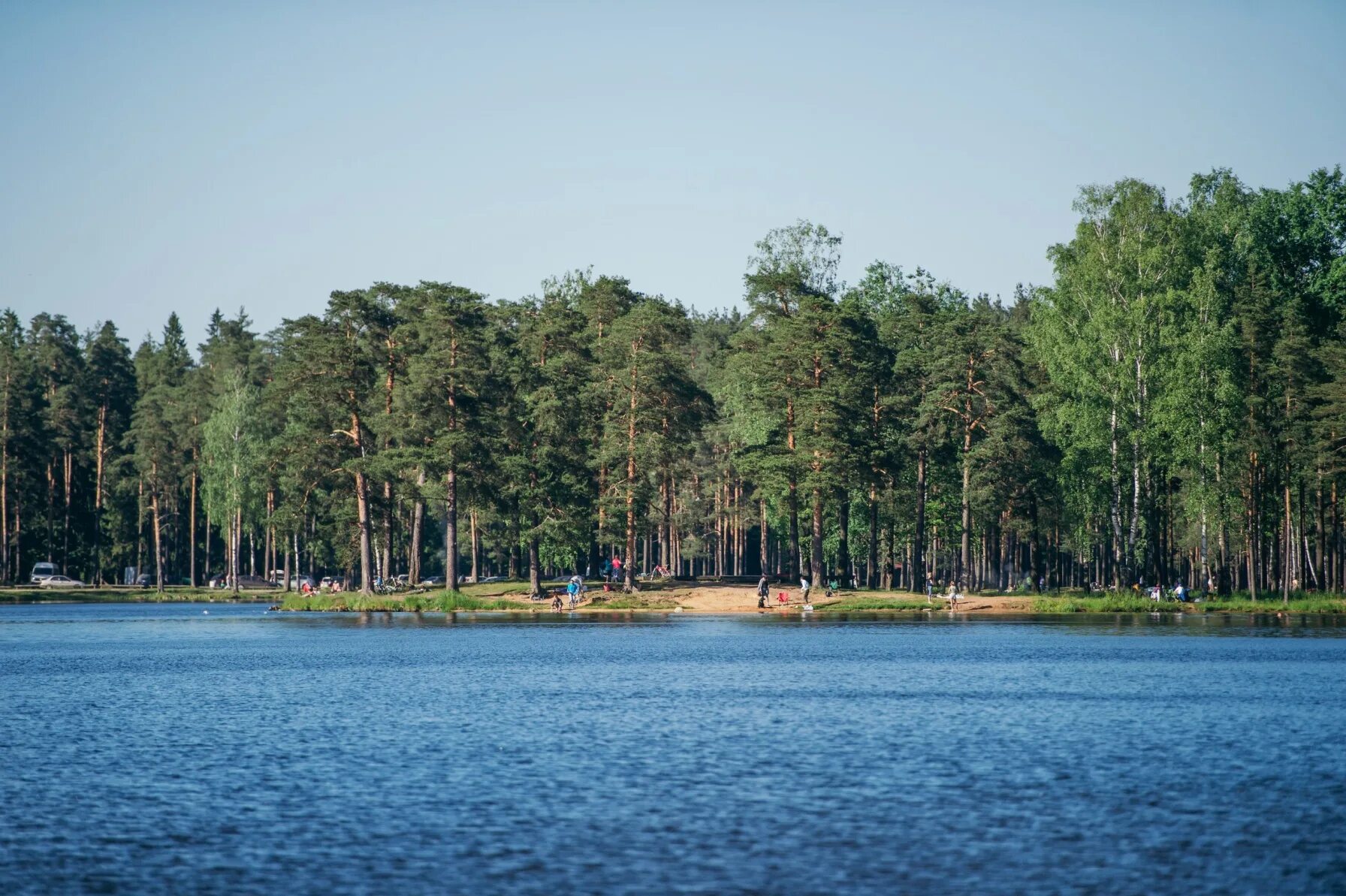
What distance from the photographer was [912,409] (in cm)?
9481

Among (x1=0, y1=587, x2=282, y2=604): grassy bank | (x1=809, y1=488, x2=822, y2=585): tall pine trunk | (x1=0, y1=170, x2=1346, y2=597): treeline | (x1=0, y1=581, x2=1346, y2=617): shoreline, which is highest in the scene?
(x1=0, y1=170, x2=1346, y2=597): treeline

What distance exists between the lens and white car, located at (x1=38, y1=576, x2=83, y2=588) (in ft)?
445

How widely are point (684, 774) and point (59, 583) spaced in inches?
4870

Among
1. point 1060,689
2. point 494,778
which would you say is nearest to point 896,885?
point 494,778

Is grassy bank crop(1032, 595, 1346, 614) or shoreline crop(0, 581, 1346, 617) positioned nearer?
grassy bank crop(1032, 595, 1346, 614)

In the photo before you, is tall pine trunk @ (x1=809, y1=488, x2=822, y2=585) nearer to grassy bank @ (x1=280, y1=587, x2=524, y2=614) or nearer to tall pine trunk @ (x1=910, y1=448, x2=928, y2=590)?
tall pine trunk @ (x1=910, y1=448, x2=928, y2=590)

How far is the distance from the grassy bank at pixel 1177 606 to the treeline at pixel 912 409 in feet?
6.65

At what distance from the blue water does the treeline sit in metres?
29.1

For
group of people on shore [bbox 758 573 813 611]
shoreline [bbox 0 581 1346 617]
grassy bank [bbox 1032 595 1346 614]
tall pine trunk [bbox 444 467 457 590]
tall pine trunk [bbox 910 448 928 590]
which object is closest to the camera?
grassy bank [bbox 1032 595 1346 614]

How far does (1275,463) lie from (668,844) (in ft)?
231

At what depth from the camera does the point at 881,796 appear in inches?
986

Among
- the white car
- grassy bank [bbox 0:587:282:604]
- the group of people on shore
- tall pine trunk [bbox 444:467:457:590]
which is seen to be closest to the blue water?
the group of people on shore

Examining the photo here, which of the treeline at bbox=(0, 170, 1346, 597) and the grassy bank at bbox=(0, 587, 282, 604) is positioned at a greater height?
the treeline at bbox=(0, 170, 1346, 597)

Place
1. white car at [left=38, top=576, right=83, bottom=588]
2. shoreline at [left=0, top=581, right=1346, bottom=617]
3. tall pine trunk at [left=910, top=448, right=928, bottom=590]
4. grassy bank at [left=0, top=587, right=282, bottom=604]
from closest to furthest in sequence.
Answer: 1. shoreline at [left=0, top=581, right=1346, bottom=617]
2. tall pine trunk at [left=910, top=448, right=928, bottom=590]
3. grassy bank at [left=0, top=587, right=282, bottom=604]
4. white car at [left=38, top=576, right=83, bottom=588]
